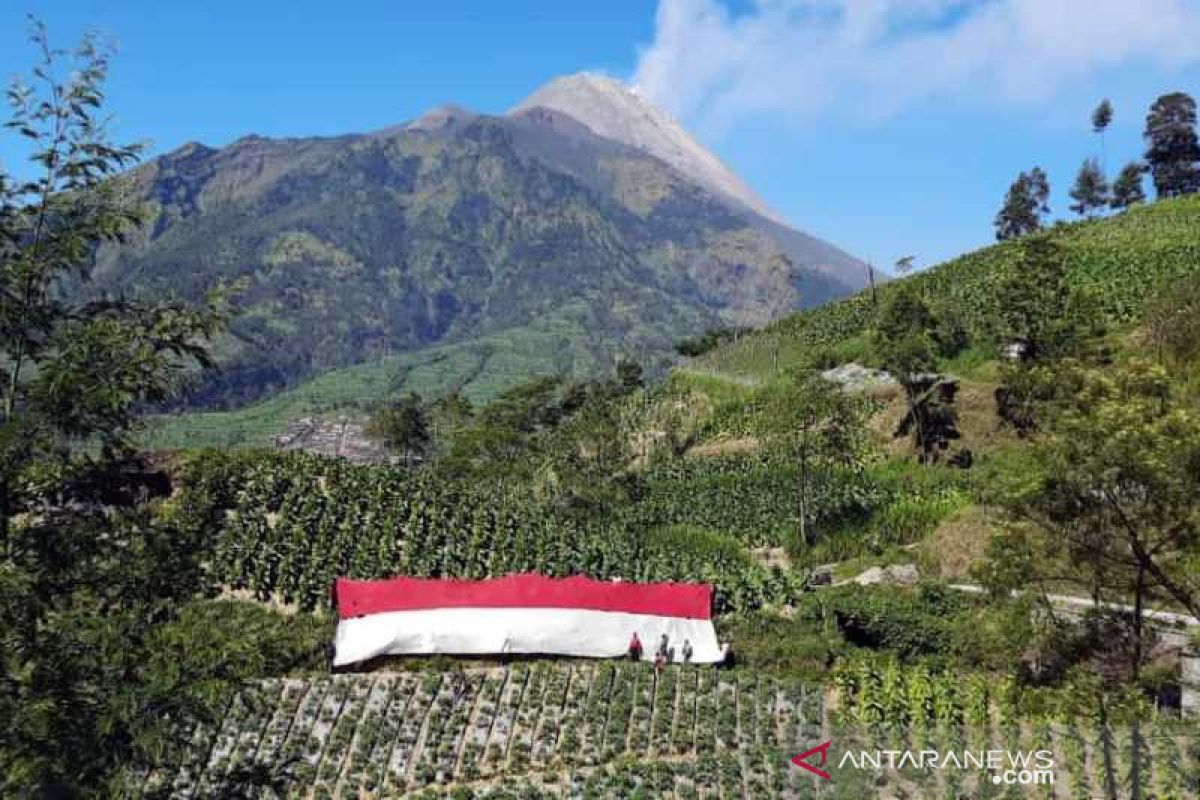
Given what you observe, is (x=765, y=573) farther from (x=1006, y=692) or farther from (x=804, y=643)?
(x=1006, y=692)

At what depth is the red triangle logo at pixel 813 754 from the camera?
16469mm

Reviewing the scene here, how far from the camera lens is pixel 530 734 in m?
19.4

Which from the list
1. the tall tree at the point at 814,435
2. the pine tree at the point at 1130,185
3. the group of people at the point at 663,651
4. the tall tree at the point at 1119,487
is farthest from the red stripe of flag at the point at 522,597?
the pine tree at the point at 1130,185

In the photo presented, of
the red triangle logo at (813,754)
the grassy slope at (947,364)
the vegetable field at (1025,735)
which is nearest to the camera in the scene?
the vegetable field at (1025,735)

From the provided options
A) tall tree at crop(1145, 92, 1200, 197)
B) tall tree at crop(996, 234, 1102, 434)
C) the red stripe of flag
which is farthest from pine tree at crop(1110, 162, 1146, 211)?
the red stripe of flag

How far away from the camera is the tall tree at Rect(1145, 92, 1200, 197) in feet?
322

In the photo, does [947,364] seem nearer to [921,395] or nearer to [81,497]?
[921,395]

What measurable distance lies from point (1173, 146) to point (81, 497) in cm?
11442

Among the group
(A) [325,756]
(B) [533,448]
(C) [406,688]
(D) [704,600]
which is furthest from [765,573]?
(B) [533,448]

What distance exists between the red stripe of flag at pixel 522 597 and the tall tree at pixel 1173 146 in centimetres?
9734

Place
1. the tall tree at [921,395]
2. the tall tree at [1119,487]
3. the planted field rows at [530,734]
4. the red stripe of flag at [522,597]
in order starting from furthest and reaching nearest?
the tall tree at [921,395], the red stripe of flag at [522,597], the planted field rows at [530,734], the tall tree at [1119,487]

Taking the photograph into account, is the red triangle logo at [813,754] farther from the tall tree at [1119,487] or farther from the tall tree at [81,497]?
the tall tree at [81,497]

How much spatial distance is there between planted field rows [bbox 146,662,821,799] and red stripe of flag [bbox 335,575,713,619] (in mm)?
1801

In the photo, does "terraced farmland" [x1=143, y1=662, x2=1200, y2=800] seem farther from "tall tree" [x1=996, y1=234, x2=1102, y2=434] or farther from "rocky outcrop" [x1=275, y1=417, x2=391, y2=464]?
"rocky outcrop" [x1=275, y1=417, x2=391, y2=464]
